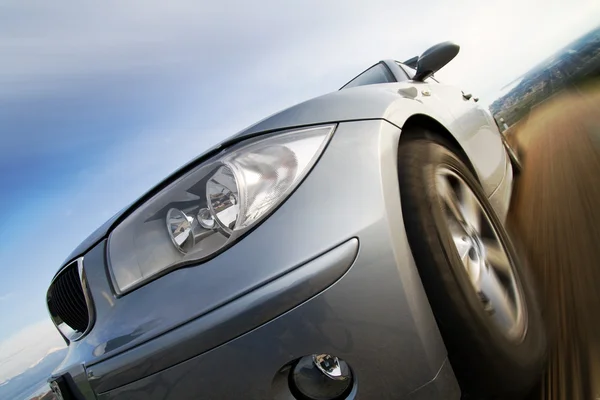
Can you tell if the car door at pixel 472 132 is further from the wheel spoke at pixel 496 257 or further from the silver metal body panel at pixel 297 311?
the silver metal body panel at pixel 297 311

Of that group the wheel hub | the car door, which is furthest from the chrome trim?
the car door

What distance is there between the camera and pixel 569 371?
47.3 inches

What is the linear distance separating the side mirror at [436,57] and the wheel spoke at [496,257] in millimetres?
1094

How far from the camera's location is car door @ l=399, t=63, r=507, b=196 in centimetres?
186

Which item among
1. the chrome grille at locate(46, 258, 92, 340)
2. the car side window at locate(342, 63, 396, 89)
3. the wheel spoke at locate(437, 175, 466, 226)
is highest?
the car side window at locate(342, 63, 396, 89)

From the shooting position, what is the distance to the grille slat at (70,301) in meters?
1.23

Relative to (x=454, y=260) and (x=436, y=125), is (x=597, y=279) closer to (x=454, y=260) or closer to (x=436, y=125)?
(x=436, y=125)

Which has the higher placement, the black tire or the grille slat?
the grille slat

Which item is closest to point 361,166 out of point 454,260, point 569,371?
point 454,260

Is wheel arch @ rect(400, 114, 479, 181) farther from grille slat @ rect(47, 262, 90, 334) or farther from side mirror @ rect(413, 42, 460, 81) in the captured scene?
grille slat @ rect(47, 262, 90, 334)

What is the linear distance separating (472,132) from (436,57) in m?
0.47

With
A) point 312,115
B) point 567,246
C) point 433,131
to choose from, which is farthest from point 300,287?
point 567,246

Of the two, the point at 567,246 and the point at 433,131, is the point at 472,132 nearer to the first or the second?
the point at 433,131

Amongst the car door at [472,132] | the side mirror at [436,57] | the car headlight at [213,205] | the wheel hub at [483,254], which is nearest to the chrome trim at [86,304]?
the car headlight at [213,205]
